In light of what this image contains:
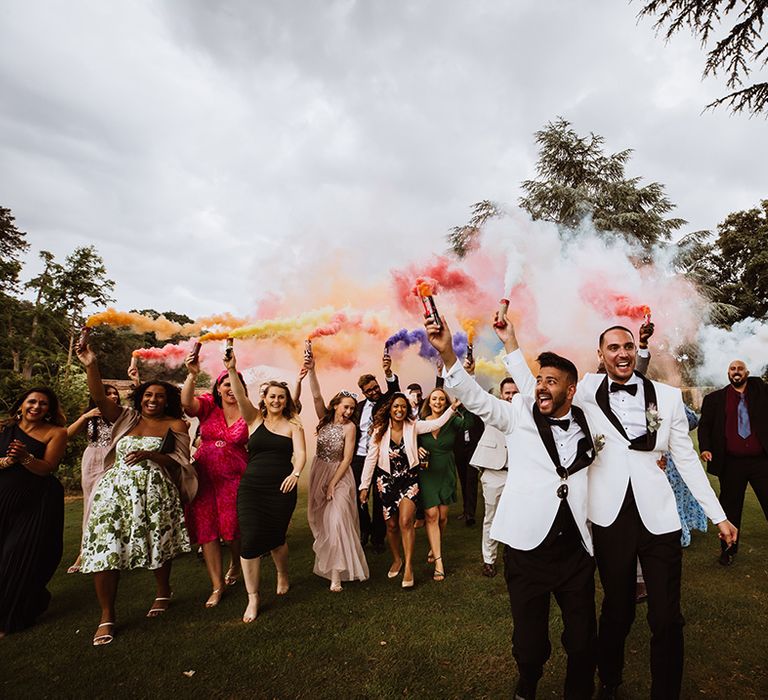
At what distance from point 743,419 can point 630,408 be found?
4.01 metres

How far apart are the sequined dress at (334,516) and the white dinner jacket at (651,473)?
344 cm

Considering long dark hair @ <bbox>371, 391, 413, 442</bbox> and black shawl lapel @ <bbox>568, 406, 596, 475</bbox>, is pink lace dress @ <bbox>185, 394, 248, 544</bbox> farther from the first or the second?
black shawl lapel @ <bbox>568, 406, 596, 475</bbox>

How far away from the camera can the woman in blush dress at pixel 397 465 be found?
5.84 m

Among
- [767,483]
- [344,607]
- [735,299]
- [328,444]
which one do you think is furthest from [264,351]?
[735,299]

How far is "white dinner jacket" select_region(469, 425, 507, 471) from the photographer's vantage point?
20.6ft

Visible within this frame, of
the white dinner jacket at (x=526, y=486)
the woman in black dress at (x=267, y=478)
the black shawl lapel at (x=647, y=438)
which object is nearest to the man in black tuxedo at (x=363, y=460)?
the woman in black dress at (x=267, y=478)

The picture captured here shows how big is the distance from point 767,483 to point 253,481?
6.16m

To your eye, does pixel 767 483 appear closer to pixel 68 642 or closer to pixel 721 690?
pixel 721 690

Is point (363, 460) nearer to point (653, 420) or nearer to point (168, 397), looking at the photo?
point (168, 397)

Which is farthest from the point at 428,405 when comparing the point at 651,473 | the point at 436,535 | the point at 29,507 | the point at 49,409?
the point at 29,507

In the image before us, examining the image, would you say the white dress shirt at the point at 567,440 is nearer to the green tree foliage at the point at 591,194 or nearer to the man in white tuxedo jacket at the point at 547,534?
the man in white tuxedo jacket at the point at 547,534

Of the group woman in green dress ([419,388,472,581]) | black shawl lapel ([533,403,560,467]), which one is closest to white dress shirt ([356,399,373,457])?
woman in green dress ([419,388,472,581])

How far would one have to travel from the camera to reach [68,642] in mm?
4410

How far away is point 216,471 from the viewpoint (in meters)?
5.66
